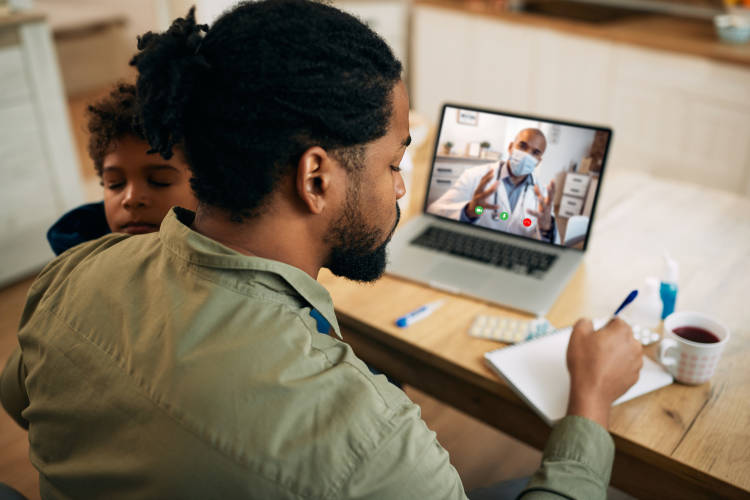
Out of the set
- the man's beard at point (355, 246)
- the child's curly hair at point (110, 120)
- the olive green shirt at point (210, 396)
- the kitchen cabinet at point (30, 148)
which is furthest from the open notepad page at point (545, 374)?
the kitchen cabinet at point (30, 148)

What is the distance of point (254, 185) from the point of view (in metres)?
0.77

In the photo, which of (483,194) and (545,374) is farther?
(483,194)

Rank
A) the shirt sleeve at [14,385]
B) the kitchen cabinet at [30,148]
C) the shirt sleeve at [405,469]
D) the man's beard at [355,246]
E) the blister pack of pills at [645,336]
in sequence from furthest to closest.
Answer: the kitchen cabinet at [30,148], the blister pack of pills at [645,336], the shirt sleeve at [14,385], the man's beard at [355,246], the shirt sleeve at [405,469]

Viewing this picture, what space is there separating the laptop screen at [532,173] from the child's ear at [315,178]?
545 mm

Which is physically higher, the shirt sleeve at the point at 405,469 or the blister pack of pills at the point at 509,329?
the shirt sleeve at the point at 405,469

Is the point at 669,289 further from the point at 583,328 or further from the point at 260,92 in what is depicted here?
the point at 260,92

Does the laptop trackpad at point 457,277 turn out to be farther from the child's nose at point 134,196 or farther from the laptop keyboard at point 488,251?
the child's nose at point 134,196

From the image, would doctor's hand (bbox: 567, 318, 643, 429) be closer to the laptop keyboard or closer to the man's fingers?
the man's fingers

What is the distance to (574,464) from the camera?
0.83 metres

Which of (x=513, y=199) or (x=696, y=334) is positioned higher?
(x=513, y=199)

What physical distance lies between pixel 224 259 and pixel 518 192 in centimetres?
69

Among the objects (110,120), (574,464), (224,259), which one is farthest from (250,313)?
(110,120)

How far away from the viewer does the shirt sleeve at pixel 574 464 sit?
80cm

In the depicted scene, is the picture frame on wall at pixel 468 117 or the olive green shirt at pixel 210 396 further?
the picture frame on wall at pixel 468 117
